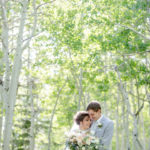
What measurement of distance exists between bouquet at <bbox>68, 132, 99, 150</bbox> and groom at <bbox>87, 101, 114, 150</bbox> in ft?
0.53

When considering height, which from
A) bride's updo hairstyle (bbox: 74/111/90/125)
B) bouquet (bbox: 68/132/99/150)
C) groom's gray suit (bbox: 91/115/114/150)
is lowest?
bouquet (bbox: 68/132/99/150)

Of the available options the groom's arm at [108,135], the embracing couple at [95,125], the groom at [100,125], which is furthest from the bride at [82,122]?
the groom's arm at [108,135]

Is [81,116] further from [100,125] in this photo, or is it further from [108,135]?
[108,135]

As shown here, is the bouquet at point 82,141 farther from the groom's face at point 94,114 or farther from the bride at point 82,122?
the groom's face at point 94,114

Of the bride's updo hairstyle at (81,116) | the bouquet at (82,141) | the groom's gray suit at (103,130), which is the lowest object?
the bouquet at (82,141)

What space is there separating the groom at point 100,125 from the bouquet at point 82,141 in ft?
0.53

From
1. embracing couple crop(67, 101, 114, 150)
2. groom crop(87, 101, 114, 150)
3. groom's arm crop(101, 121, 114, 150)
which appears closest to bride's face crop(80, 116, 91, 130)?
embracing couple crop(67, 101, 114, 150)

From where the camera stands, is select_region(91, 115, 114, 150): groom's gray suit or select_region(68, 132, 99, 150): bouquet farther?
select_region(91, 115, 114, 150): groom's gray suit

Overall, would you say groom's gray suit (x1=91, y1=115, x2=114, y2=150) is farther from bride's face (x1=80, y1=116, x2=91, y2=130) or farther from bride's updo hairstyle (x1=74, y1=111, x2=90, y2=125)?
bride's updo hairstyle (x1=74, y1=111, x2=90, y2=125)

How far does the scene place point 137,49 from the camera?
1414 centimetres

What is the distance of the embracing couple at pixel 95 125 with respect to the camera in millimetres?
5168

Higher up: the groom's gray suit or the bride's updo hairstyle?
the bride's updo hairstyle

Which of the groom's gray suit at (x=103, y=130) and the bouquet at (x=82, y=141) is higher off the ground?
the groom's gray suit at (x=103, y=130)

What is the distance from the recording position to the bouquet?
500 centimetres
